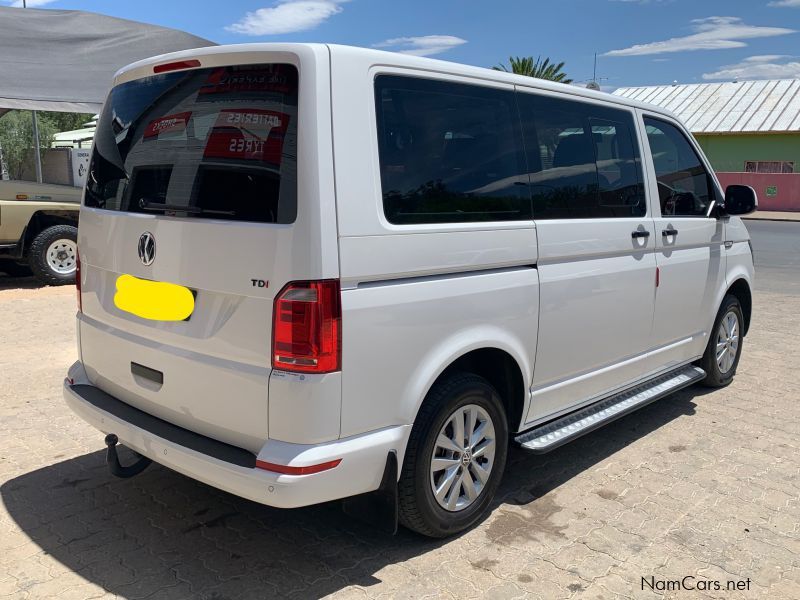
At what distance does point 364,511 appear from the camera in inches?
117

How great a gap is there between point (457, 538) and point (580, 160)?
2.07m

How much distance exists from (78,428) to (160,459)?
195 centimetres

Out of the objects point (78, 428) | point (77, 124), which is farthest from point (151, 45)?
point (77, 124)

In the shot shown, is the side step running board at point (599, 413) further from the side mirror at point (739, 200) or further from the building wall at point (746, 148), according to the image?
the building wall at point (746, 148)

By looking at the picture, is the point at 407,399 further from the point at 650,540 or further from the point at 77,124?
the point at 77,124

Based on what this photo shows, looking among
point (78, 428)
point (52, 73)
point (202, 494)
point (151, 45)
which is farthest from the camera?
point (151, 45)

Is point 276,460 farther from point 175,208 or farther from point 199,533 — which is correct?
point 175,208

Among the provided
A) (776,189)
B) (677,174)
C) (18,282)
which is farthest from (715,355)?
(776,189)

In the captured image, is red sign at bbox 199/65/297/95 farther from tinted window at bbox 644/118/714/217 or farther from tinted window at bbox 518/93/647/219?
tinted window at bbox 644/118/714/217

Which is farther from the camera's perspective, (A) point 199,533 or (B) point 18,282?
(B) point 18,282

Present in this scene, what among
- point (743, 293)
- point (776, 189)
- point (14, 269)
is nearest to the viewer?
point (743, 293)

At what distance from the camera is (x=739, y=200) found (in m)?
5.03

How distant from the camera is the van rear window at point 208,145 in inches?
105

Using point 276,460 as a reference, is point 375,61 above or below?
above
